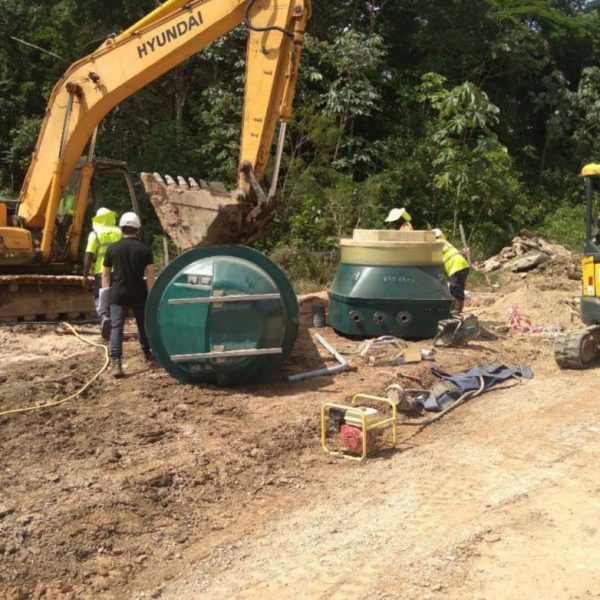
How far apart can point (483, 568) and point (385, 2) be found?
830 inches

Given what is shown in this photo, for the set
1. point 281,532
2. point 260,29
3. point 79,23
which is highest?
point 79,23

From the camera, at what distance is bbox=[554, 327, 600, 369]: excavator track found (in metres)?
7.48

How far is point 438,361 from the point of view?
746cm

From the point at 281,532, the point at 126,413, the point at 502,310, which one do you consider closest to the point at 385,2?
the point at 502,310

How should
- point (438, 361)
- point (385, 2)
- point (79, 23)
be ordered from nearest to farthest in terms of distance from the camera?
1. point (438, 361)
2. point (79, 23)
3. point (385, 2)

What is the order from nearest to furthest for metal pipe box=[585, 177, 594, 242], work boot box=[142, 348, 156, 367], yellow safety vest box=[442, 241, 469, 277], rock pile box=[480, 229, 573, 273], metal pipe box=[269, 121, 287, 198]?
work boot box=[142, 348, 156, 367] → metal pipe box=[269, 121, 287, 198] → metal pipe box=[585, 177, 594, 242] → yellow safety vest box=[442, 241, 469, 277] → rock pile box=[480, 229, 573, 273]

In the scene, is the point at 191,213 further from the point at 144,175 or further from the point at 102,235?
the point at 102,235

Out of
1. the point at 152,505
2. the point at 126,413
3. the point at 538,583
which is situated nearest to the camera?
the point at 538,583

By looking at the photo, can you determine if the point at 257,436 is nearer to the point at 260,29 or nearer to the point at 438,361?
the point at 438,361

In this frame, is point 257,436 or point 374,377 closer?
point 257,436

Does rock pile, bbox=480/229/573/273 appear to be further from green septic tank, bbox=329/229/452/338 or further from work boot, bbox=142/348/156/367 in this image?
work boot, bbox=142/348/156/367

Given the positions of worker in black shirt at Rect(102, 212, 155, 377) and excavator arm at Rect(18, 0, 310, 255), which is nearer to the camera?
worker in black shirt at Rect(102, 212, 155, 377)

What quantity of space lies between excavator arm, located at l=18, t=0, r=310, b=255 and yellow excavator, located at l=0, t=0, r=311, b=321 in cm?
1

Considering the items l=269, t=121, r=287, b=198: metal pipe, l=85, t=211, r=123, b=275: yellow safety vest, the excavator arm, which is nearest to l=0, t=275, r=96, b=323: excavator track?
the excavator arm
